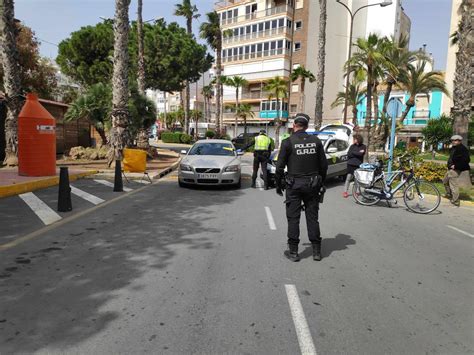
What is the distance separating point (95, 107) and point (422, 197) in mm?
15115

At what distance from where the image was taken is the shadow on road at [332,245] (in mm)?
5547

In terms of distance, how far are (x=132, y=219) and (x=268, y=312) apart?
4.30 metres

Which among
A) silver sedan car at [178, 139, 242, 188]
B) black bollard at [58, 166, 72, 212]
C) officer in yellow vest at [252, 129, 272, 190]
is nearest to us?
black bollard at [58, 166, 72, 212]

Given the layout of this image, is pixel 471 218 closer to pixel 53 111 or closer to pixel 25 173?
pixel 25 173

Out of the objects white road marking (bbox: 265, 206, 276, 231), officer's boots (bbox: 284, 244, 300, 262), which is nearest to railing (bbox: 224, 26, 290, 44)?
white road marking (bbox: 265, 206, 276, 231)

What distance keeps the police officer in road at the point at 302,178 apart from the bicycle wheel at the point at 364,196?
505 centimetres

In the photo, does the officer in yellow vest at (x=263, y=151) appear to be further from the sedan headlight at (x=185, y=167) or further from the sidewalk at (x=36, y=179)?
the sidewalk at (x=36, y=179)

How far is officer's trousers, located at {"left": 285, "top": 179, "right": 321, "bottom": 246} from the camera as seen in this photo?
511 centimetres

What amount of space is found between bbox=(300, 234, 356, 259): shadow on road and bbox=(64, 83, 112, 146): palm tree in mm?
14335

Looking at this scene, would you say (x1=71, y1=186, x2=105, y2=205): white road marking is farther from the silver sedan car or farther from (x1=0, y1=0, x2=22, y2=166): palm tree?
(x1=0, y1=0, x2=22, y2=166): palm tree

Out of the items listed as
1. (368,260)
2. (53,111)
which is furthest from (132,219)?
(53,111)

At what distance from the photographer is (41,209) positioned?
780cm

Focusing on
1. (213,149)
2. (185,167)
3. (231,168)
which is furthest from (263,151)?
(185,167)

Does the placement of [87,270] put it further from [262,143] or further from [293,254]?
[262,143]
